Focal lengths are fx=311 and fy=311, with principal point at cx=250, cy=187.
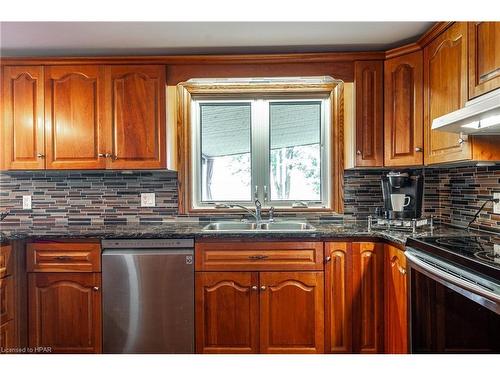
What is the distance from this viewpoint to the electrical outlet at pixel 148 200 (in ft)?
7.91

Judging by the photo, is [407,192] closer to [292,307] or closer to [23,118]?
[292,307]

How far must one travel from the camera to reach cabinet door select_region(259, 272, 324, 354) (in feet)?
6.04

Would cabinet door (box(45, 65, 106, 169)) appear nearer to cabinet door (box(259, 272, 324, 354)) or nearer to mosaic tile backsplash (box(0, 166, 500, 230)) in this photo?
mosaic tile backsplash (box(0, 166, 500, 230))

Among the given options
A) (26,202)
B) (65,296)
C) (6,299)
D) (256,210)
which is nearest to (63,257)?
(65,296)

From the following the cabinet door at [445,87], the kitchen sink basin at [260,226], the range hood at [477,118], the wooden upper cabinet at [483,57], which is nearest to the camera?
the range hood at [477,118]

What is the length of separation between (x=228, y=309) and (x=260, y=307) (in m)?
0.19

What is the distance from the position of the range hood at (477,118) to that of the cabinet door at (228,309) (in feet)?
4.15

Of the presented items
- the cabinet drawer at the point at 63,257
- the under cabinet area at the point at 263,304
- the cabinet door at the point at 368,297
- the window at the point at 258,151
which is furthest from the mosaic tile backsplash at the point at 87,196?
the cabinet door at the point at 368,297

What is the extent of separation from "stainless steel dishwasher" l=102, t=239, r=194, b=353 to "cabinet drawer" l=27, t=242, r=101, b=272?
82 millimetres

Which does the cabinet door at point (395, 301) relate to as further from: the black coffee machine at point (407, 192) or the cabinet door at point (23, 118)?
the cabinet door at point (23, 118)

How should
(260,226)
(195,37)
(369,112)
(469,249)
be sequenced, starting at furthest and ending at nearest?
(260,226) < (369,112) < (195,37) < (469,249)

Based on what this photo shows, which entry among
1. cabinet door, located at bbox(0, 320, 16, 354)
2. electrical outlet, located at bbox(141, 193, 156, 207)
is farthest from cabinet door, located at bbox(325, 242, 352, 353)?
cabinet door, located at bbox(0, 320, 16, 354)

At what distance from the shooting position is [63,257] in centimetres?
187

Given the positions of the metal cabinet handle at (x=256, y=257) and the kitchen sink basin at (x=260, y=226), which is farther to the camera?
the kitchen sink basin at (x=260, y=226)
